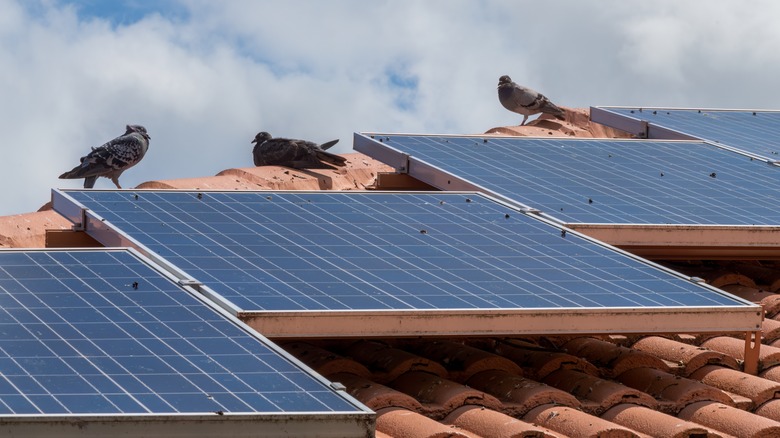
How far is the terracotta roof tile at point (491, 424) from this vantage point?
8125 mm

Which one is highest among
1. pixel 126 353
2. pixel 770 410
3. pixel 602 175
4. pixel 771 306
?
pixel 602 175

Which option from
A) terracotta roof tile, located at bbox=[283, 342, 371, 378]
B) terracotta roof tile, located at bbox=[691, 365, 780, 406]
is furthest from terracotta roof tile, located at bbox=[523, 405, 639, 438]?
terracotta roof tile, located at bbox=[691, 365, 780, 406]

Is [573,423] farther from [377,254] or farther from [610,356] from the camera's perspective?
[377,254]

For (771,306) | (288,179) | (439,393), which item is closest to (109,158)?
(288,179)

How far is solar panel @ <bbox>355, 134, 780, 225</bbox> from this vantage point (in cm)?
1228

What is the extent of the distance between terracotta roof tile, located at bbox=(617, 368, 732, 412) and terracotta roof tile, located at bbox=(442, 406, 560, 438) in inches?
46.2

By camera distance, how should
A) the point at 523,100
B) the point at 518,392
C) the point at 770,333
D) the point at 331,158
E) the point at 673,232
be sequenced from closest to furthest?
the point at 518,392, the point at 770,333, the point at 673,232, the point at 331,158, the point at 523,100

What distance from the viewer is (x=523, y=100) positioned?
21.3 m

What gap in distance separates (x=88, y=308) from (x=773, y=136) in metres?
10.2

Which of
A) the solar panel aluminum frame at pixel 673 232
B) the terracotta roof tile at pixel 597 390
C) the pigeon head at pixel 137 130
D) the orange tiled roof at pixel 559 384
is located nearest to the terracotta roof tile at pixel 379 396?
the orange tiled roof at pixel 559 384

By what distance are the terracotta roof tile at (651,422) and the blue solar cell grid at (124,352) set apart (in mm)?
2020

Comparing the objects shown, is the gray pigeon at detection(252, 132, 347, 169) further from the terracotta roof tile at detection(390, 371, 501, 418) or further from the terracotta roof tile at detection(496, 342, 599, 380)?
the terracotta roof tile at detection(390, 371, 501, 418)

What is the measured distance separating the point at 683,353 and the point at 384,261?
200cm

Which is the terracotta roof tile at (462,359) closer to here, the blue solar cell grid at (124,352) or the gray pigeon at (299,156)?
the blue solar cell grid at (124,352)
